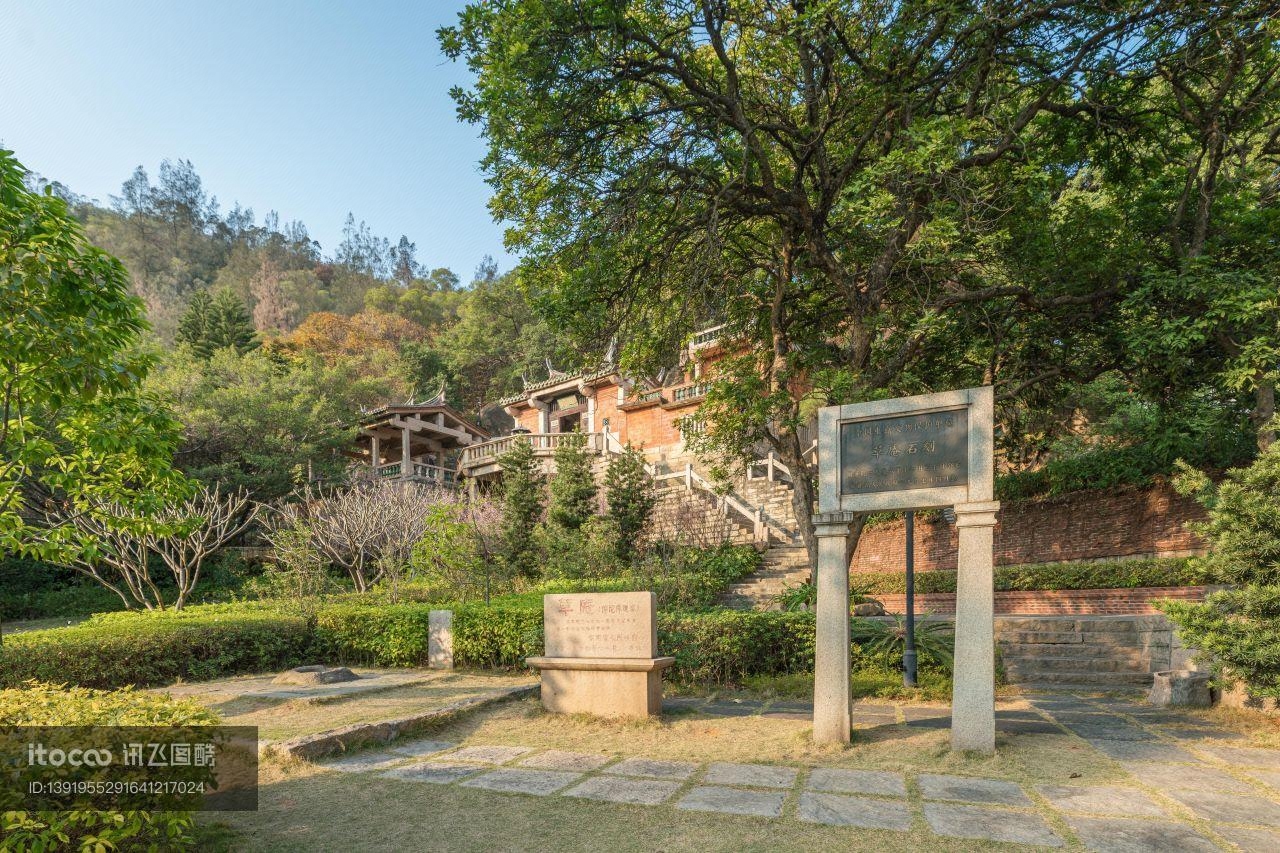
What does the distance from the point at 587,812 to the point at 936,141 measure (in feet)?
28.1

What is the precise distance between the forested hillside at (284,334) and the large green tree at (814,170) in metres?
2.35

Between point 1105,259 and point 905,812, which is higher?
point 1105,259

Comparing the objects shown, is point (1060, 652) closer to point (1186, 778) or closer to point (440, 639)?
point (1186, 778)

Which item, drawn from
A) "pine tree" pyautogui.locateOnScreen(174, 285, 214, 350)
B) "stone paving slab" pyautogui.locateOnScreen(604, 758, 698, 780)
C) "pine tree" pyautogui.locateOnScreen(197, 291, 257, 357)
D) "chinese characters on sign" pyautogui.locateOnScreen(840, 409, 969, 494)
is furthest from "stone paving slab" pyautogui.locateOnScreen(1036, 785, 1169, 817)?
"pine tree" pyautogui.locateOnScreen(174, 285, 214, 350)

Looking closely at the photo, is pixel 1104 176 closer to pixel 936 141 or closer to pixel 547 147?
pixel 936 141

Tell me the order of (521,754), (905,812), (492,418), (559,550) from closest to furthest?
(905,812)
(521,754)
(559,550)
(492,418)

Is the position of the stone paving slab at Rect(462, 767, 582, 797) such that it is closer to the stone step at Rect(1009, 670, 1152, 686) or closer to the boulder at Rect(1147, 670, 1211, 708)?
the boulder at Rect(1147, 670, 1211, 708)

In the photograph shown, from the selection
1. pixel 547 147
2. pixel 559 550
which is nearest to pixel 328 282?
pixel 559 550

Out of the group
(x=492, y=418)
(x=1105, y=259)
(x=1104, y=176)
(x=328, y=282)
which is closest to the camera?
(x=1105, y=259)

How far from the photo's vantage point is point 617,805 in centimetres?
524

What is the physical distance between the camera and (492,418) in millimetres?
47375

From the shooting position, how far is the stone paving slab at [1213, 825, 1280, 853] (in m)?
4.30

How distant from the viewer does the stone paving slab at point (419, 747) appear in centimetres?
686

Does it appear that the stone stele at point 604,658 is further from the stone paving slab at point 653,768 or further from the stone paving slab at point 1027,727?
the stone paving slab at point 1027,727
